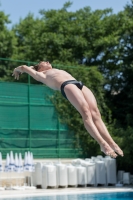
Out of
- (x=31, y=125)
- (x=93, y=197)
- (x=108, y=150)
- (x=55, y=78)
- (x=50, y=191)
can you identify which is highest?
(x=31, y=125)

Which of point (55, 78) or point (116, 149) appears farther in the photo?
point (55, 78)

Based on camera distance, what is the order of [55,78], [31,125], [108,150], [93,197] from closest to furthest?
1. [108,150]
2. [55,78]
3. [93,197]
4. [31,125]

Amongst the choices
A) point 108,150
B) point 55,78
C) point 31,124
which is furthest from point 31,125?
point 108,150

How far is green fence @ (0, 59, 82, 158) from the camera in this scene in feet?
61.5

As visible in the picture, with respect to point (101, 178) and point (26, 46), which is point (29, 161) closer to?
point (101, 178)

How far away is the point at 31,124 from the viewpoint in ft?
63.3

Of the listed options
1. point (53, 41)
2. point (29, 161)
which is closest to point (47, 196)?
point (29, 161)

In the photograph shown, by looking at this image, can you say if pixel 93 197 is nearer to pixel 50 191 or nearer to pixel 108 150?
pixel 50 191

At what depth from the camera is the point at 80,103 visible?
6645mm

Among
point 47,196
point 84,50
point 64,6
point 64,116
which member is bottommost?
point 47,196

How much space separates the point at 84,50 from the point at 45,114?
5.06 meters

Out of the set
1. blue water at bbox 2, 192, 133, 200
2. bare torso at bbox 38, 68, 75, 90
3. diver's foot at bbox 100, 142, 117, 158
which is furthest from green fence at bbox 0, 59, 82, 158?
diver's foot at bbox 100, 142, 117, 158

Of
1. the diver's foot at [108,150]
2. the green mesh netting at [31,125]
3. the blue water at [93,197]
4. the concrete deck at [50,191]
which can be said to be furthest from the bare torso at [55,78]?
the green mesh netting at [31,125]

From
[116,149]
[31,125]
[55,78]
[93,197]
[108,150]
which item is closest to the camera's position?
[108,150]
